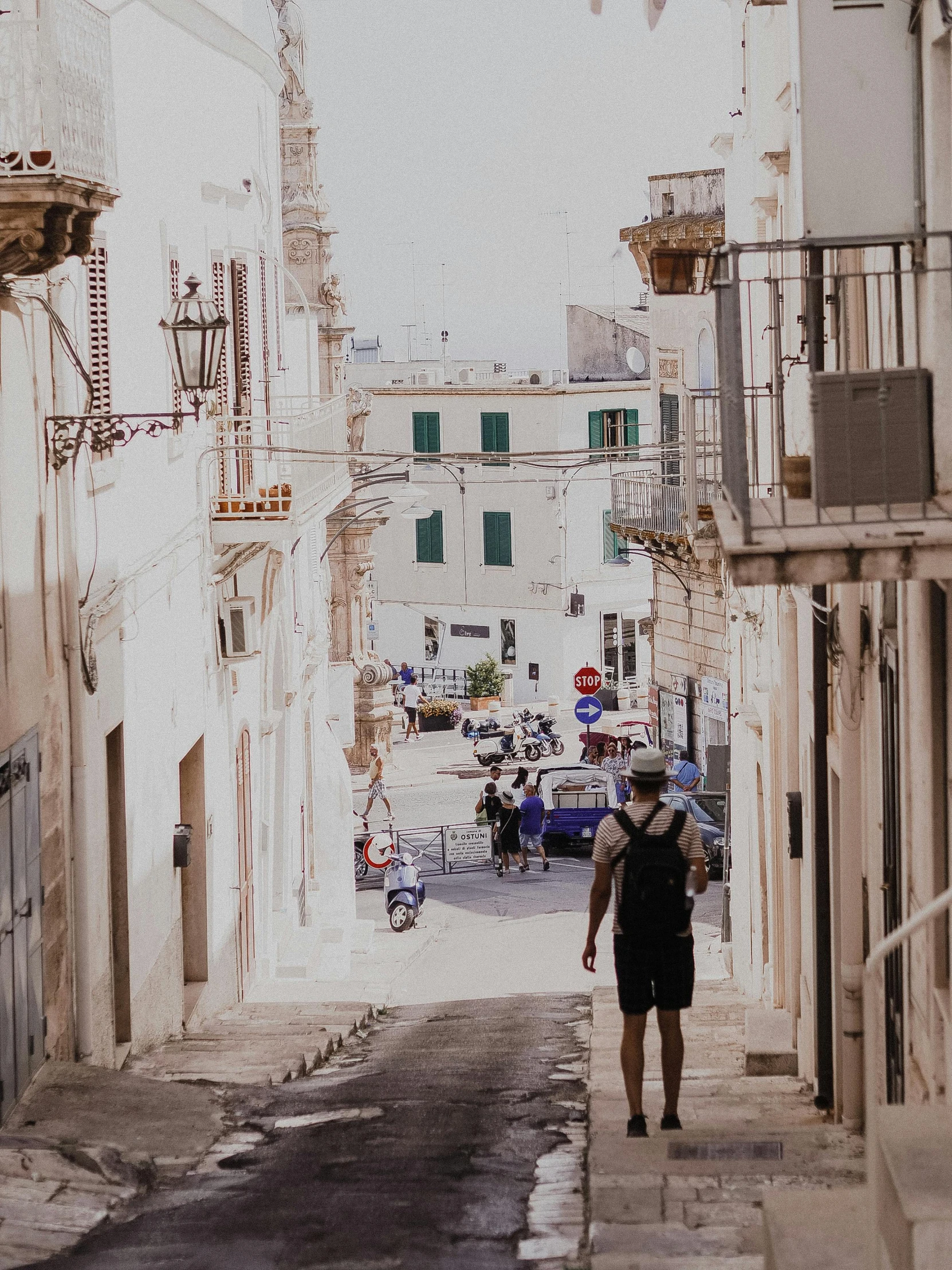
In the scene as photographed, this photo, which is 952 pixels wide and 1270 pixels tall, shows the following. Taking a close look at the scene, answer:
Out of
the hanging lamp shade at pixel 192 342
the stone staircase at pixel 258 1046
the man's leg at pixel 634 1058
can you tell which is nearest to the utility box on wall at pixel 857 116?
the man's leg at pixel 634 1058

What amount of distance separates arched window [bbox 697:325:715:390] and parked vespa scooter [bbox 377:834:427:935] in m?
9.72

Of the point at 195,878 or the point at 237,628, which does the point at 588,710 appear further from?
the point at 195,878

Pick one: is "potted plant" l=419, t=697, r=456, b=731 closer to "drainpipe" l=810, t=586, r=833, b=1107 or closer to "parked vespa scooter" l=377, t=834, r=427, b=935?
"parked vespa scooter" l=377, t=834, r=427, b=935

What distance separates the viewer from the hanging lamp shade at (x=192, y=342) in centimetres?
1035

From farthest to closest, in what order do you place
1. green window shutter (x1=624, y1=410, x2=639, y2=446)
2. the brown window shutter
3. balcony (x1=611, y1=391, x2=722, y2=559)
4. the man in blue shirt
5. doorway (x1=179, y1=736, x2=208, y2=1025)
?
green window shutter (x1=624, y1=410, x2=639, y2=446)
the man in blue shirt
balcony (x1=611, y1=391, x2=722, y2=559)
doorway (x1=179, y1=736, x2=208, y2=1025)
the brown window shutter

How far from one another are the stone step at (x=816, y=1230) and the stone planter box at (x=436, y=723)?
36.3 m

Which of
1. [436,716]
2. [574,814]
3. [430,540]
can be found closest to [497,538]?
[430,540]

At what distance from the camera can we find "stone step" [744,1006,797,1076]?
10180mm

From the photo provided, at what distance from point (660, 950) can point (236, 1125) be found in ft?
8.83

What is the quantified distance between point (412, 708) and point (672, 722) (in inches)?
402

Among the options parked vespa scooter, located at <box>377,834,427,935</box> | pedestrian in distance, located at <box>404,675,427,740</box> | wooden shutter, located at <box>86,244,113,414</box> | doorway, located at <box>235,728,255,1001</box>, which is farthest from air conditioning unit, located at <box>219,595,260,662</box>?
pedestrian in distance, located at <box>404,675,427,740</box>

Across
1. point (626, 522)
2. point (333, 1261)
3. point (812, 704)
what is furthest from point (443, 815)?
point (333, 1261)

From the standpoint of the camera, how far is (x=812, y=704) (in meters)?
9.70

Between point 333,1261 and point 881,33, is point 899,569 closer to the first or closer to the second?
point 881,33
